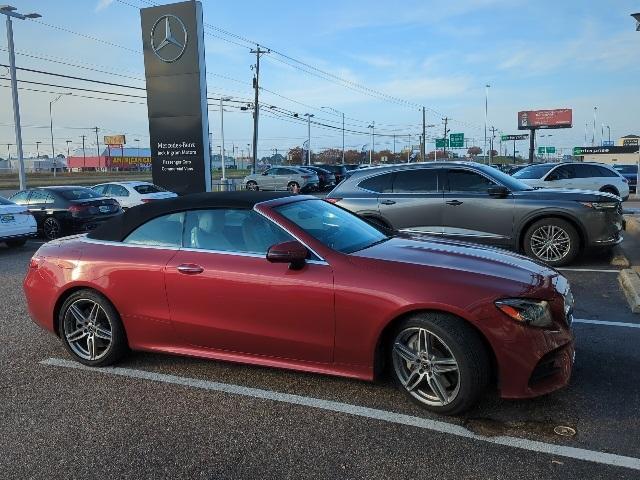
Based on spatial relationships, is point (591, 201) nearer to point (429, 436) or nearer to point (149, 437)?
point (429, 436)

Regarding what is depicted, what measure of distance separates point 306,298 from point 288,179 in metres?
28.5

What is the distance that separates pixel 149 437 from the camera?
340cm

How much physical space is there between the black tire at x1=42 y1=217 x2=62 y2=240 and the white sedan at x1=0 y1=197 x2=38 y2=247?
135 centimetres

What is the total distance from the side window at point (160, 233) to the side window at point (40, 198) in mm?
10811

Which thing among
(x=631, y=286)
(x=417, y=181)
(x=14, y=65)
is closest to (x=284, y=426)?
(x=631, y=286)

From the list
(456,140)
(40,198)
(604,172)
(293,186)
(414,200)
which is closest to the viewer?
(414,200)

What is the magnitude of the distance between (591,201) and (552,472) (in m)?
6.54

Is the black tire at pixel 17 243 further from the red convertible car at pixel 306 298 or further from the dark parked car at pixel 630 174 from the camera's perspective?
the dark parked car at pixel 630 174

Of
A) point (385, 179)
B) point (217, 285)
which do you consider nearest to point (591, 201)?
point (385, 179)

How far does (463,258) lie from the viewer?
12.8ft

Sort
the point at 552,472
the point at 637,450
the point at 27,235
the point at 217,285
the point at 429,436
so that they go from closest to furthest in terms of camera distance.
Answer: the point at 552,472 < the point at 637,450 < the point at 429,436 < the point at 217,285 < the point at 27,235

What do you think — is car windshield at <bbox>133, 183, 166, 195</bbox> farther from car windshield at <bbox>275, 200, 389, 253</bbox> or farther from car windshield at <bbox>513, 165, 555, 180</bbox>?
car windshield at <bbox>275, 200, 389, 253</bbox>

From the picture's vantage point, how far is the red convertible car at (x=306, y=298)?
3.45 m

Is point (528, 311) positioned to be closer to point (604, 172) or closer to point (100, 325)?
point (100, 325)
